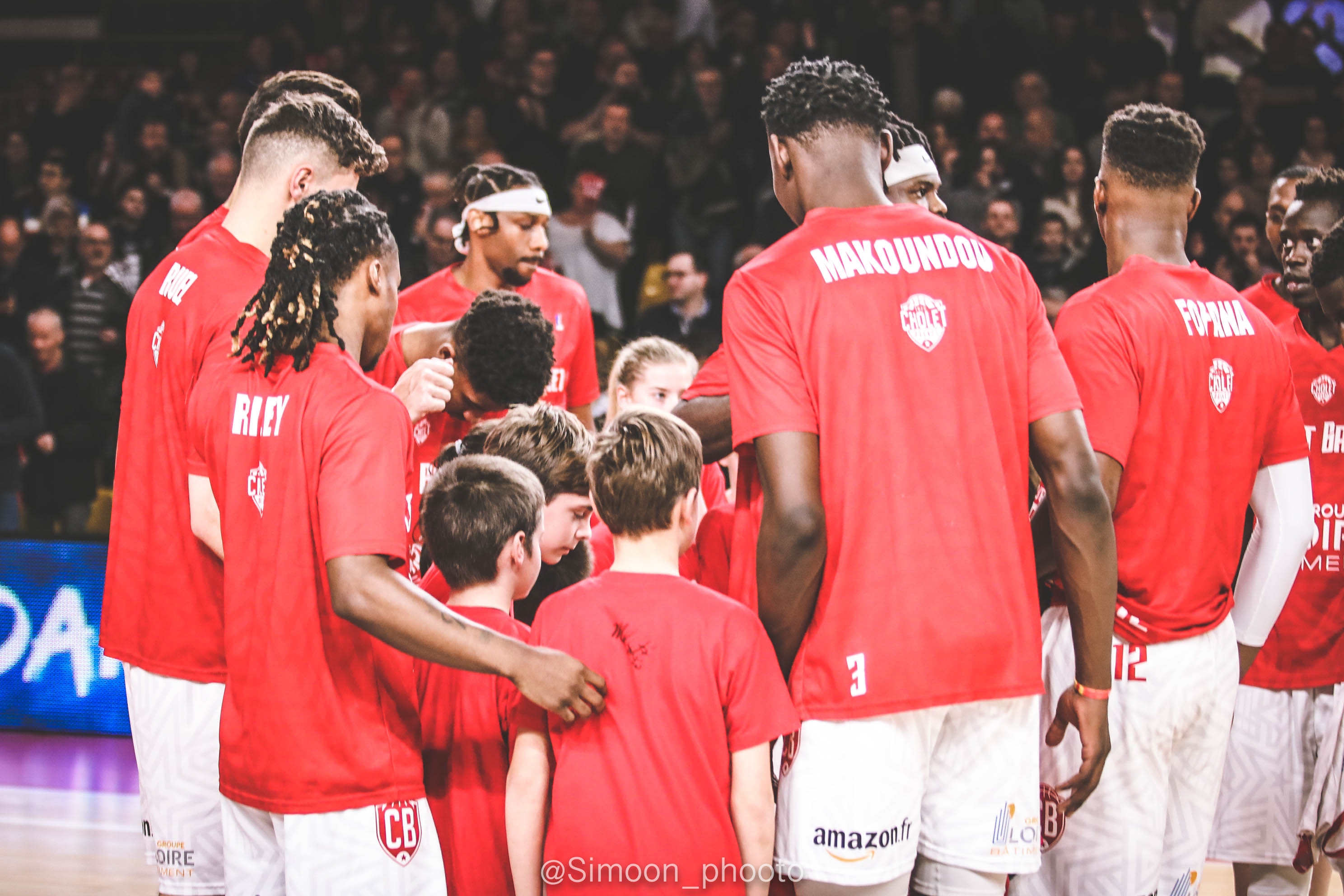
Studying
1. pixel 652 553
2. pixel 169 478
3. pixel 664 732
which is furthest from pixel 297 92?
pixel 664 732

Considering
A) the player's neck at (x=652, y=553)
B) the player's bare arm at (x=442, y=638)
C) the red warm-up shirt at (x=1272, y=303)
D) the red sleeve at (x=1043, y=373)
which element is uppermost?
the red warm-up shirt at (x=1272, y=303)

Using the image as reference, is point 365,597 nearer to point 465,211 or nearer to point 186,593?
point 186,593

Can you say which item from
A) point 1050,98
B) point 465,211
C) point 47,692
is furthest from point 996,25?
point 47,692

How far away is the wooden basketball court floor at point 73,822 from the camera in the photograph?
14.9ft

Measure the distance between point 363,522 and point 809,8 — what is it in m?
8.86

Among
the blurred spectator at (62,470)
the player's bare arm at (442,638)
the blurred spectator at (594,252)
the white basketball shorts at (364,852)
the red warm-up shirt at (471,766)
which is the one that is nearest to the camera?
the player's bare arm at (442,638)

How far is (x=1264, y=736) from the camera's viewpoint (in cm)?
364

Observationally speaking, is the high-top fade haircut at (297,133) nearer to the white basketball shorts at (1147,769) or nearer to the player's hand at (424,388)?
the player's hand at (424,388)

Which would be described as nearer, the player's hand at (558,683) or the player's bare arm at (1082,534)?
the player's hand at (558,683)

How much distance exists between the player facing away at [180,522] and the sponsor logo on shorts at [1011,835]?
1.72m

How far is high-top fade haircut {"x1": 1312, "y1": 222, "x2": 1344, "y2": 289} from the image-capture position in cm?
359

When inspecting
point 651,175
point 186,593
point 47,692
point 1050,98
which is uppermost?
point 1050,98

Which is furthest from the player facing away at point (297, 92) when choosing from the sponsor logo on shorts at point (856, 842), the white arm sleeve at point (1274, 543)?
the white arm sleeve at point (1274, 543)

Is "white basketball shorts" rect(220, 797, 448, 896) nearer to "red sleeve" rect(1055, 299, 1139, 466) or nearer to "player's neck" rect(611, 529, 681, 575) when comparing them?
"player's neck" rect(611, 529, 681, 575)
